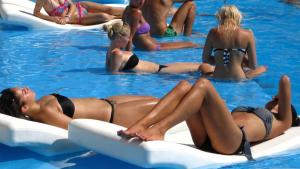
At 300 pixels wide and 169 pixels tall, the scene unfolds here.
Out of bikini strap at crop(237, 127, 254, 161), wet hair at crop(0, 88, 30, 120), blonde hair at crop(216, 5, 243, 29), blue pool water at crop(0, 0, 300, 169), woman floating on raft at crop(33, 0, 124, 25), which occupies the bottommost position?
blue pool water at crop(0, 0, 300, 169)

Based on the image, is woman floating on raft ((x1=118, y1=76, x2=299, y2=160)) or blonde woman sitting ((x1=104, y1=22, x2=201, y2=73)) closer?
woman floating on raft ((x1=118, y1=76, x2=299, y2=160))

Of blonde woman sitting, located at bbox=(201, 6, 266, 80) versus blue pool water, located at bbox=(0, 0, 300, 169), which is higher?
blonde woman sitting, located at bbox=(201, 6, 266, 80)

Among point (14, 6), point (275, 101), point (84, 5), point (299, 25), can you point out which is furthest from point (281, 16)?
point (275, 101)

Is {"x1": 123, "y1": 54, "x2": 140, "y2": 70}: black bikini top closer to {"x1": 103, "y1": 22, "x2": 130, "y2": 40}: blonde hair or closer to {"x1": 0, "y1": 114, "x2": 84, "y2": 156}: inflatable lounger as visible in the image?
{"x1": 103, "y1": 22, "x2": 130, "y2": 40}: blonde hair

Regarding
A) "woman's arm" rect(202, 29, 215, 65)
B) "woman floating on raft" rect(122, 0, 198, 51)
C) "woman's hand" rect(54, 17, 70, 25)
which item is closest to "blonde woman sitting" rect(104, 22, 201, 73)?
"woman's arm" rect(202, 29, 215, 65)

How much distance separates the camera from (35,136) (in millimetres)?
5066

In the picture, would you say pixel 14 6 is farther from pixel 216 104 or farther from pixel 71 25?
pixel 216 104

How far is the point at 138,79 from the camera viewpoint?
799 centimetres

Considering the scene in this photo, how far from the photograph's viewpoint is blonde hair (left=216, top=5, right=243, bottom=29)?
7203mm

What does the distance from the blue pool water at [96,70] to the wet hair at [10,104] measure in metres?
0.30

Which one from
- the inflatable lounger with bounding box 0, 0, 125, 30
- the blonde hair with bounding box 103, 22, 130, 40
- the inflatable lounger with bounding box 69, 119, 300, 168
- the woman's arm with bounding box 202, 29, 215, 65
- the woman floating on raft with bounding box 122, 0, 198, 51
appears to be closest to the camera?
the inflatable lounger with bounding box 69, 119, 300, 168

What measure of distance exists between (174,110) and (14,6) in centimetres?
694

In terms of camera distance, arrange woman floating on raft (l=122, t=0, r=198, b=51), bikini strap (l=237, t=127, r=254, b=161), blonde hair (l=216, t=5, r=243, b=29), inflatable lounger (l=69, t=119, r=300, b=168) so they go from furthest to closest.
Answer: woman floating on raft (l=122, t=0, r=198, b=51) < blonde hair (l=216, t=5, r=243, b=29) < bikini strap (l=237, t=127, r=254, b=161) < inflatable lounger (l=69, t=119, r=300, b=168)

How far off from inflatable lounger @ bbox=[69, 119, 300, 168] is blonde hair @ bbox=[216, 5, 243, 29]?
224 centimetres
